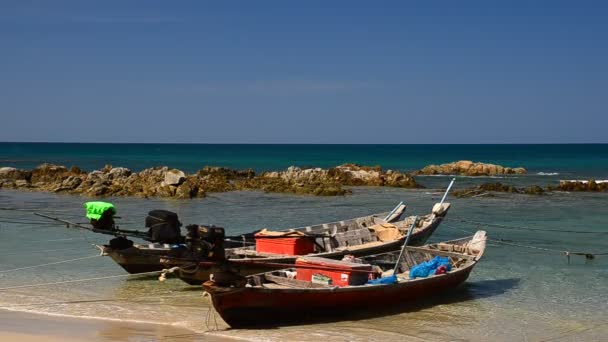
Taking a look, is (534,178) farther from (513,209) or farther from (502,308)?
(502,308)

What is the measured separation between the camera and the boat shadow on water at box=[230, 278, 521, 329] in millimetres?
13469

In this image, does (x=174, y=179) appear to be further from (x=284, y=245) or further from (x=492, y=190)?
(x=284, y=245)

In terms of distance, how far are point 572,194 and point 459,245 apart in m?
27.7

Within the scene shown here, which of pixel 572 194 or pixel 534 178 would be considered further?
pixel 534 178

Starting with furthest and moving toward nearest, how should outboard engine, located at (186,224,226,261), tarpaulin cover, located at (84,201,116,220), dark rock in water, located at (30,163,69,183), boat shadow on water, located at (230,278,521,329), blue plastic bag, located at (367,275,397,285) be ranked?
1. dark rock in water, located at (30,163,69,183)
2. blue plastic bag, located at (367,275,397,285)
3. boat shadow on water, located at (230,278,521,329)
4. tarpaulin cover, located at (84,201,116,220)
5. outboard engine, located at (186,224,226,261)

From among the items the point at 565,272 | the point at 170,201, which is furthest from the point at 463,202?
the point at 565,272

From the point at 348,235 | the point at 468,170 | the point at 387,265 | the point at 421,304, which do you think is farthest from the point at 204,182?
the point at 421,304

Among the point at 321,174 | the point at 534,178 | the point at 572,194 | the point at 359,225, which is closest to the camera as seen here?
the point at 359,225

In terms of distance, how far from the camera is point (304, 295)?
Answer: 13172mm

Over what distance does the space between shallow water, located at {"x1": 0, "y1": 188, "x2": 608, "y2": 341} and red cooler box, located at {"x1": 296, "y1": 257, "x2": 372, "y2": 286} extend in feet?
2.45

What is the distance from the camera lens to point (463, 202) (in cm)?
3838

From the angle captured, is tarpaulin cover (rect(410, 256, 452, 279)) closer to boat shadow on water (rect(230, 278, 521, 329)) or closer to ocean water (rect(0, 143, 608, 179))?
boat shadow on water (rect(230, 278, 521, 329))

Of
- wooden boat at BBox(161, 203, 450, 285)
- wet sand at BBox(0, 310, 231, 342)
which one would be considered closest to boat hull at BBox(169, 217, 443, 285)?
wooden boat at BBox(161, 203, 450, 285)

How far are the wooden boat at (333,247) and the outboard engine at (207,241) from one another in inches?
9.1
